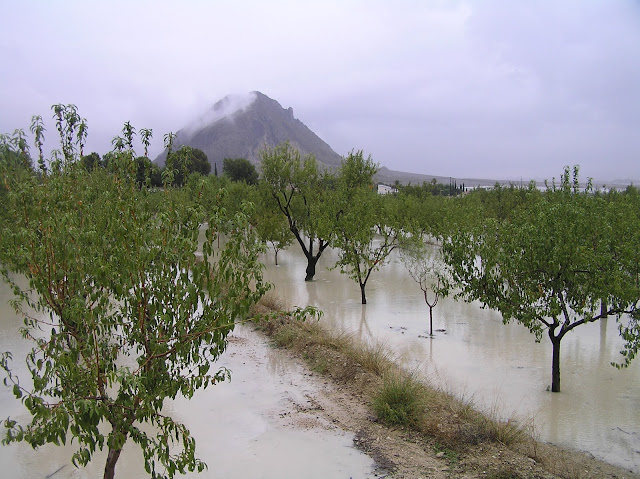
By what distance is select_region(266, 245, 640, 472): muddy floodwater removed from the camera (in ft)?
32.9

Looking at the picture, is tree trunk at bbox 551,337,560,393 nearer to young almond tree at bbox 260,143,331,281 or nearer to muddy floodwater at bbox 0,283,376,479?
muddy floodwater at bbox 0,283,376,479

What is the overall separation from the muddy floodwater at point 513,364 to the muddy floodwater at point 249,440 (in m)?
3.58

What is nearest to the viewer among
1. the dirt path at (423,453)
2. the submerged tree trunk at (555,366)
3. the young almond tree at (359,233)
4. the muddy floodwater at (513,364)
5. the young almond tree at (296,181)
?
the dirt path at (423,453)

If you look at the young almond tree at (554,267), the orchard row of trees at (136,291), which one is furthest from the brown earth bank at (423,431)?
the orchard row of trees at (136,291)

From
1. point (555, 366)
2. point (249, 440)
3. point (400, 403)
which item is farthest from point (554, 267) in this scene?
point (249, 440)

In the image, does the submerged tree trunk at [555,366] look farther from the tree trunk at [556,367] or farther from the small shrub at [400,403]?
the small shrub at [400,403]

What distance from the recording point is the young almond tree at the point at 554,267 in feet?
34.5

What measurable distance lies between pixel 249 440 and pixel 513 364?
8.05 m

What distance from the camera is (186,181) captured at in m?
5.83

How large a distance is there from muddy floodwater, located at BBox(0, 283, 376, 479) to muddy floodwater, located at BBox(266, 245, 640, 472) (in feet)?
11.8

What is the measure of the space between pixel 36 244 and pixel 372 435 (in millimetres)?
6469

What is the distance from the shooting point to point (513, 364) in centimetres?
1383

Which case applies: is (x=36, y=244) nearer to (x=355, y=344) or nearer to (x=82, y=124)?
(x=82, y=124)

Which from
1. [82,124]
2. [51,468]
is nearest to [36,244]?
[82,124]
